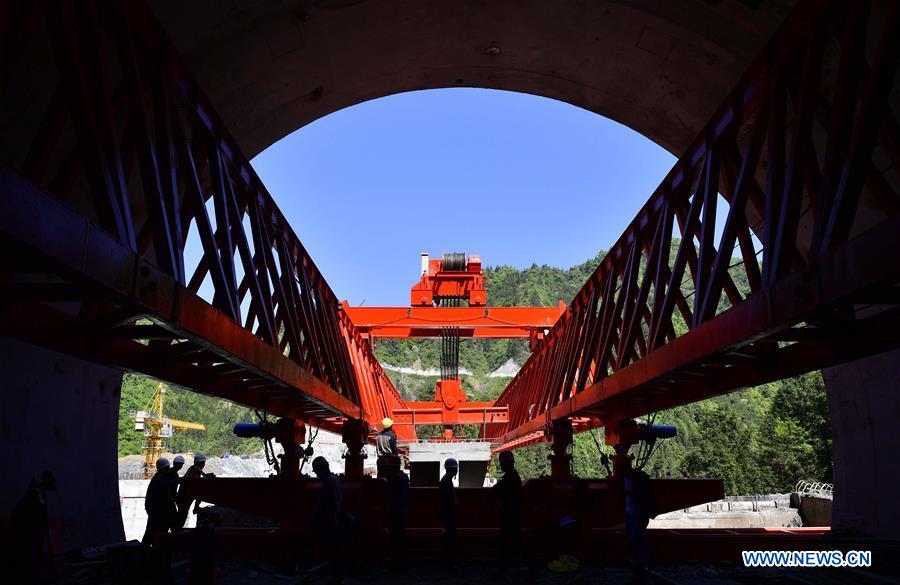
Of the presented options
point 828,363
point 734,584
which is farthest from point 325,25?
point 734,584

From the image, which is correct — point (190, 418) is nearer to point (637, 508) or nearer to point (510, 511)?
point (510, 511)

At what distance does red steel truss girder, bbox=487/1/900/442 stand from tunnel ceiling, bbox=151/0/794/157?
6.83 feet

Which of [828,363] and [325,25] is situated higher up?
[325,25]

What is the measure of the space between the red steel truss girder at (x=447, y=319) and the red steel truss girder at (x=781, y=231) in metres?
11.6

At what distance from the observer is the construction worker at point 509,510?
7969 mm

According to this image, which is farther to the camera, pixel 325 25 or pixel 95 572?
pixel 325 25

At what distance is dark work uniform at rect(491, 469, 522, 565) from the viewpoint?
798cm

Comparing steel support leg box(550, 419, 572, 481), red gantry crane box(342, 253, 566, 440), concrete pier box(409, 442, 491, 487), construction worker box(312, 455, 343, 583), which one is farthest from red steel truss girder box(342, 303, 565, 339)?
construction worker box(312, 455, 343, 583)

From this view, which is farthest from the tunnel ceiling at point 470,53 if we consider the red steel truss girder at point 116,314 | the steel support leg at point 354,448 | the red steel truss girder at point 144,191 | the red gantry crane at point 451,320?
the red gantry crane at point 451,320

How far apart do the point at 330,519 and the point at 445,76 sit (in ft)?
25.8

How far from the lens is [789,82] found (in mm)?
5168

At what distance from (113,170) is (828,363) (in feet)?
18.6

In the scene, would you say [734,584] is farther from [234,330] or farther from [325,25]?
[325,25]

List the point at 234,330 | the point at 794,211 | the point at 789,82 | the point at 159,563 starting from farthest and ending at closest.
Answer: the point at 159,563 < the point at 234,330 < the point at 789,82 < the point at 794,211
